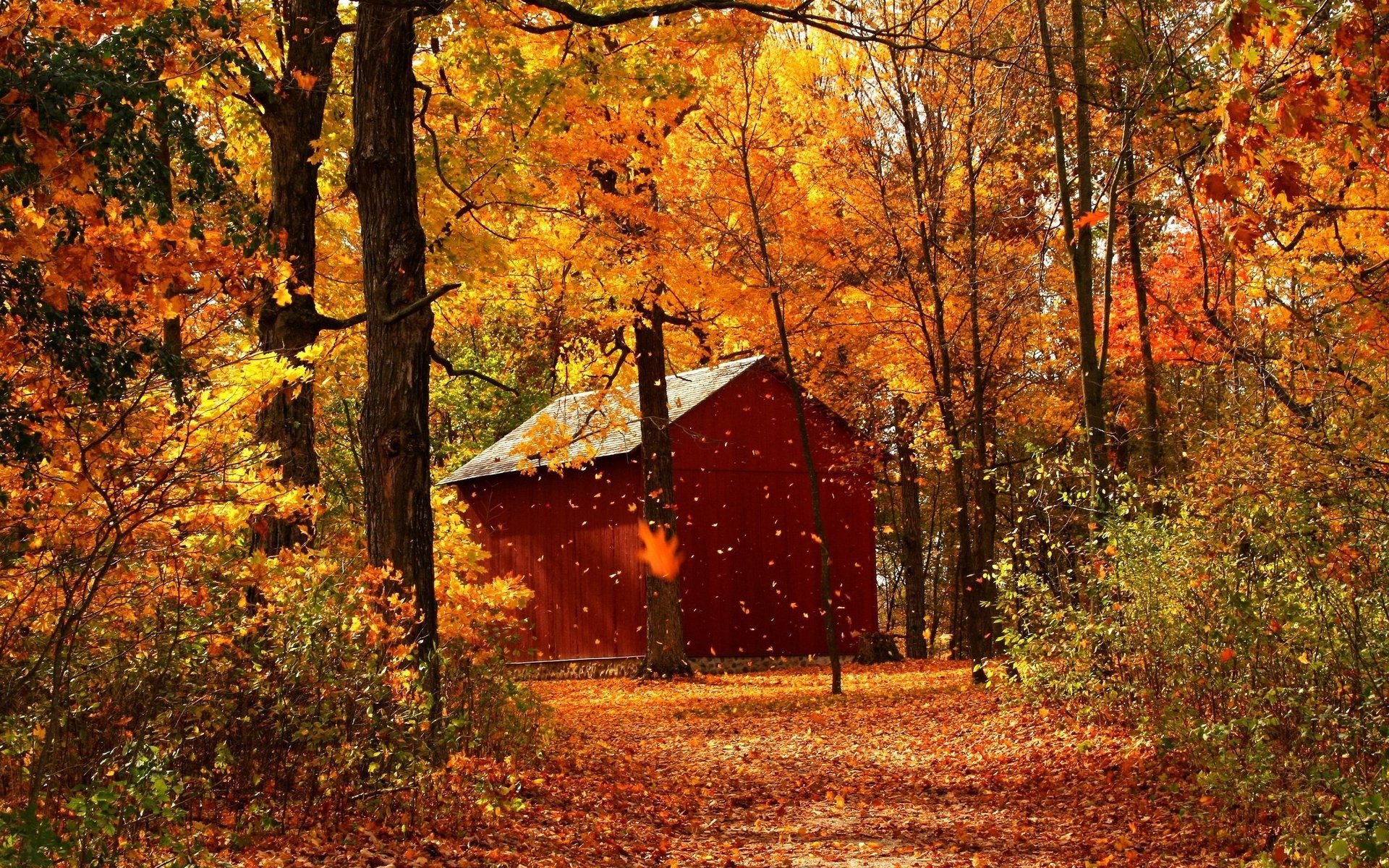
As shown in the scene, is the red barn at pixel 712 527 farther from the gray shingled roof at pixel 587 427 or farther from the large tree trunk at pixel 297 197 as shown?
the large tree trunk at pixel 297 197

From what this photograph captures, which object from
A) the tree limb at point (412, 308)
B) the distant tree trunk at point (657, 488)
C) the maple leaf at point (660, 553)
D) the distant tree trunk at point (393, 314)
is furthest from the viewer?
the maple leaf at point (660, 553)

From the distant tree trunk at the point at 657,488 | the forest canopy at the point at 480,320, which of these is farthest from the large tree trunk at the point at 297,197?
the distant tree trunk at the point at 657,488

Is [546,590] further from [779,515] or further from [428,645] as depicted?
[428,645]

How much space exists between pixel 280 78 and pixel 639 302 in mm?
7037

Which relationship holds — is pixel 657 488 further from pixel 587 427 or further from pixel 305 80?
pixel 305 80

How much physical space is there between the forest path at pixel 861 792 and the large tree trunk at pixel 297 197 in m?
3.67

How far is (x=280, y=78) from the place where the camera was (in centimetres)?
1198

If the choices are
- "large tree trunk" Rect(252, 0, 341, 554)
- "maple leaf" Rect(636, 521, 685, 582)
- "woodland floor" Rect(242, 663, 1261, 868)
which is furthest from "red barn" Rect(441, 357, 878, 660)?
"large tree trunk" Rect(252, 0, 341, 554)

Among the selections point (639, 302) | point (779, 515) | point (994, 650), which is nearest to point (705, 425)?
point (779, 515)

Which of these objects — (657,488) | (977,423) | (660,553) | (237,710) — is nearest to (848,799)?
(237,710)

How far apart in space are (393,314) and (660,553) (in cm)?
1202

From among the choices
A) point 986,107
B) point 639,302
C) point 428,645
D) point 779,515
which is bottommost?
point 428,645

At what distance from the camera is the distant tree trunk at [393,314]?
817 centimetres

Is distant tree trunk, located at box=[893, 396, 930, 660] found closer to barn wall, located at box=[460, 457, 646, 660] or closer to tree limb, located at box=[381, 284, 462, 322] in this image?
barn wall, located at box=[460, 457, 646, 660]
